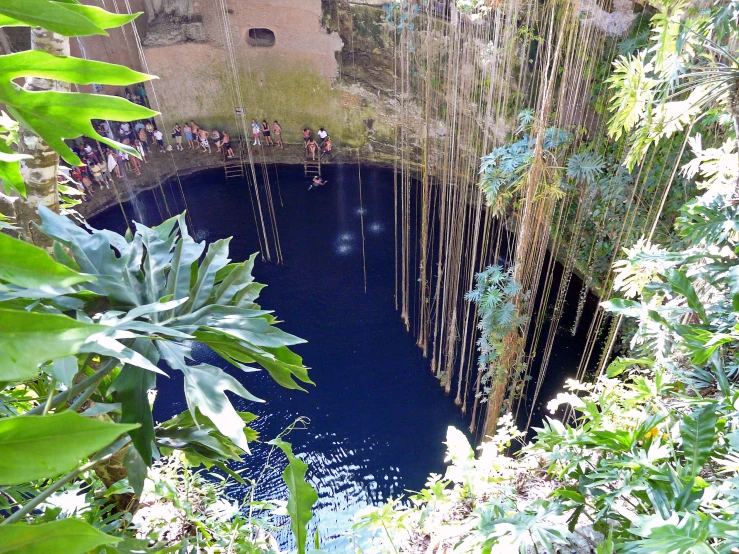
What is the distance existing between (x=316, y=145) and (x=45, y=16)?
7.17 m

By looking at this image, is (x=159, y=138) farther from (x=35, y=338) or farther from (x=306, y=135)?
(x=35, y=338)

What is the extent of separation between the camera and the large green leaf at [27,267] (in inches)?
13.0

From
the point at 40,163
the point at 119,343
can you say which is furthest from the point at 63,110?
the point at 40,163

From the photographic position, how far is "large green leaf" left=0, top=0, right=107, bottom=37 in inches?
16.3

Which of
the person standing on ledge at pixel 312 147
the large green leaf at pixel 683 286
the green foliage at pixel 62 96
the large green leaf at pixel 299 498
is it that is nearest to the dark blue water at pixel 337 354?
the person standing on ledge at pixel 312 147

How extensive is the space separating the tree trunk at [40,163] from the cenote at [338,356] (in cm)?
206

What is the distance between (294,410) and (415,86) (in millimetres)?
4513

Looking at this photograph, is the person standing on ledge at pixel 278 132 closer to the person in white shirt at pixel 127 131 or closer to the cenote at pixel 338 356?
the cenote at pixel 338 356

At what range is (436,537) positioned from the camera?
1497 millimetres

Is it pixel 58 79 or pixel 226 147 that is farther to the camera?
pixel 226 147

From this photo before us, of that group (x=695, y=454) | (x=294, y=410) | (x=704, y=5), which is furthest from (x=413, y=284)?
(x=695, y=454)

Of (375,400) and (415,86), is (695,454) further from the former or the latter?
(415,86)

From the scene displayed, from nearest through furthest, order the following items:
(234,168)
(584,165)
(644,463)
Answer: (644,463) → (584,165) → (234,168)

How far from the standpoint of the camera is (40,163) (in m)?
1.50
